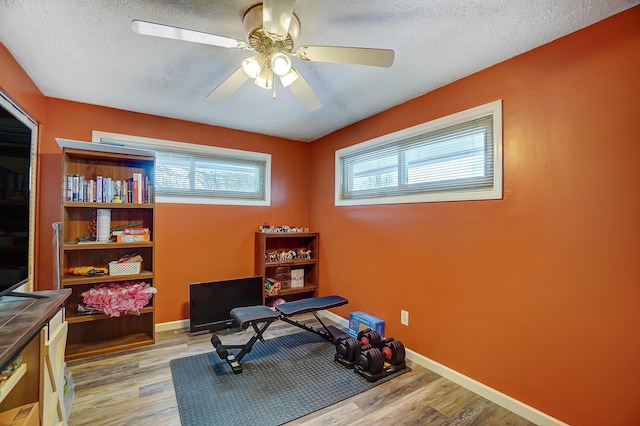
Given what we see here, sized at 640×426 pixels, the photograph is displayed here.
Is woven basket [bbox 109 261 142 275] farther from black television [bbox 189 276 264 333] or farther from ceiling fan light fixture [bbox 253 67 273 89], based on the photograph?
ceiling fan light fixture [bbox 253 67 273 89]

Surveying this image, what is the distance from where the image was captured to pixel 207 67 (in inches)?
84.4

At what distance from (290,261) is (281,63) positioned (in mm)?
2645

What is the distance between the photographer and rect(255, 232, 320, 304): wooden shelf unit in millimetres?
3592

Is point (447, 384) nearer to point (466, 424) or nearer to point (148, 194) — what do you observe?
point (466, 424)

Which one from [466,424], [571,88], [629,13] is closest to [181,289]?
[466,424]

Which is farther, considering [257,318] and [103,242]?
[103,242]

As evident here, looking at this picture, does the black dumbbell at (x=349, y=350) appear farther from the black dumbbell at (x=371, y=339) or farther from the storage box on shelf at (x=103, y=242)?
the storage box on shelf at (x=103, y=242)

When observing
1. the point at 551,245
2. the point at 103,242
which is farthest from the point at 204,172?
the point at 551,245

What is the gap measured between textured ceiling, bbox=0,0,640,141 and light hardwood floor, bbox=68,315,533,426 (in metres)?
2.39

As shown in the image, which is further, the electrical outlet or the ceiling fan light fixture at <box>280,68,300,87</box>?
the electrical outlet

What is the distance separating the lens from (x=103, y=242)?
2682 mm

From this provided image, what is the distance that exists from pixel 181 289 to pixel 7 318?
2049 mm

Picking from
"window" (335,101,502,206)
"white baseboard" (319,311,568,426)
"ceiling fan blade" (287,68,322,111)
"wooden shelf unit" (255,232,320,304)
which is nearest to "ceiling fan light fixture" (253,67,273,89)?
"ceiling fan blade" (287,68,322,111)

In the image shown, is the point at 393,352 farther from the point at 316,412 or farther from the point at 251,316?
the point at 251,316
